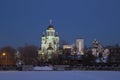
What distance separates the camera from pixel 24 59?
14925 cm

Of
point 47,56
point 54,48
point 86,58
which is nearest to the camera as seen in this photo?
point 86,58

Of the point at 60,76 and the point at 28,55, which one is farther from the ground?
the point at 28,55

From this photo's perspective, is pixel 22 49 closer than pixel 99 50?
Yes

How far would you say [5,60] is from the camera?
122m

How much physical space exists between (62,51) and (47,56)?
24.4ft

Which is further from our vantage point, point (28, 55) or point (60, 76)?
point (28, 55)

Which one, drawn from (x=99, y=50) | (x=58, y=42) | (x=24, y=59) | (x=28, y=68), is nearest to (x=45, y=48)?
(x=58, y=42)

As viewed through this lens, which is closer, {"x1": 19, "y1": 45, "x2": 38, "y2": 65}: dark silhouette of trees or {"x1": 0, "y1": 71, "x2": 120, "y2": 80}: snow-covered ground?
{"x1": 0, "y1": 71, "x2": 120, "y2": 80}: snow-covered ground

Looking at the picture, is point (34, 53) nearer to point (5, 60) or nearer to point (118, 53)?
point (118, 53)

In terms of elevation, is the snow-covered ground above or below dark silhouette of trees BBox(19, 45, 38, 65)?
below

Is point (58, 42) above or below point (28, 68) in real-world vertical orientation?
above

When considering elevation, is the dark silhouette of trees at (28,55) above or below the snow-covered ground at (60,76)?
above

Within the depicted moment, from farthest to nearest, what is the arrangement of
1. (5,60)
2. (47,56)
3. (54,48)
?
(54,48) → (47,56) → (5,60)

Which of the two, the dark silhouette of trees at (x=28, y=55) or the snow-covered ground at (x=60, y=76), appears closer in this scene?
the snow-covered ground at (x=60, y=76)
